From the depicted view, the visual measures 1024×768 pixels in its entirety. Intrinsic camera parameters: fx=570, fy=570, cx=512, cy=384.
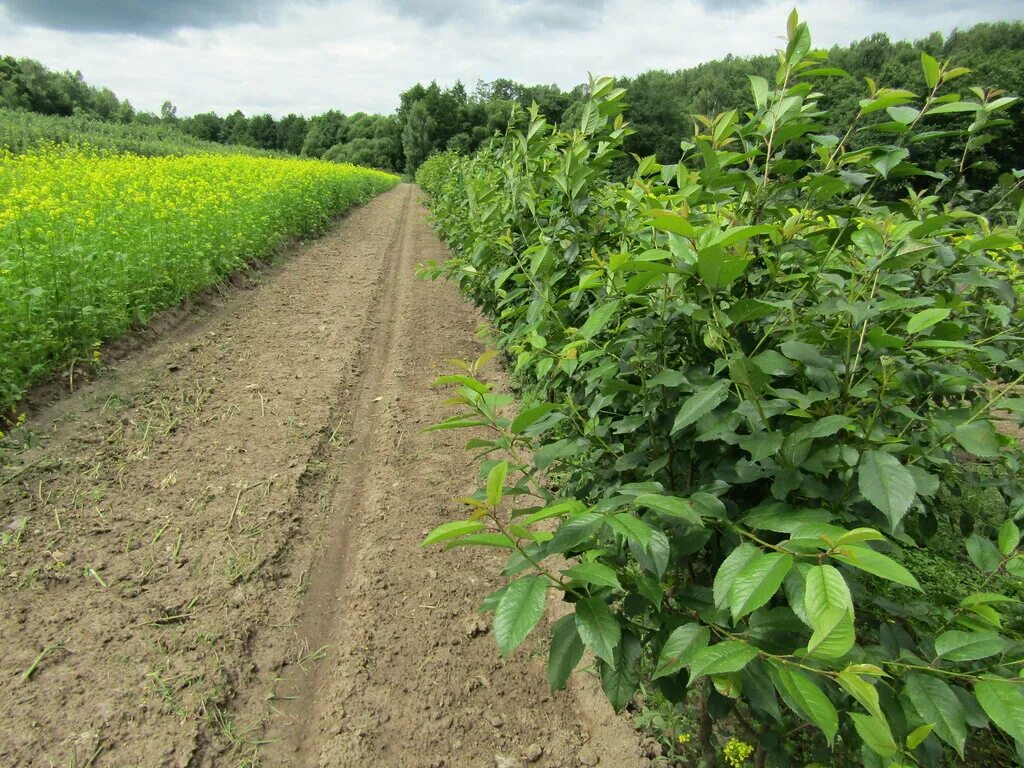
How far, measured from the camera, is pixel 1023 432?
221 inches

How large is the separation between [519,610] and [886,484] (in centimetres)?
66

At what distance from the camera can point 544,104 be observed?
8586mm

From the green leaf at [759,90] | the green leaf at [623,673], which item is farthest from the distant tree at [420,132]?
A: the green leaf at [623,673]

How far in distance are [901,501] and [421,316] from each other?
6357 mm

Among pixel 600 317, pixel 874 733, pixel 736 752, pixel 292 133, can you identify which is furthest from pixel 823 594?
pixel 292 133

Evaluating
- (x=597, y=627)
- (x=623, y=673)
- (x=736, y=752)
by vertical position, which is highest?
(x=597, y=627)

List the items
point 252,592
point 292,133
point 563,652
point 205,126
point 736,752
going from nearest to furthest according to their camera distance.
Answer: point 563,652 → point 736,752 → point 252,592 → point 205,126 → point 292,133

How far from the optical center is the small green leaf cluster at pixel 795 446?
36.8 inches

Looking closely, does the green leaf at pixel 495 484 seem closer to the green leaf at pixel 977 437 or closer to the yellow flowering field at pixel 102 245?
the green leaf at pixel 977 437

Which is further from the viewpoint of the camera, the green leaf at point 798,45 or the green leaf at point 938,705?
the green leaf at point 798,45

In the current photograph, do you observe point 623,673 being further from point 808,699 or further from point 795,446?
point 795,446

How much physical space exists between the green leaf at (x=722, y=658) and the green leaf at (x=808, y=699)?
0.19 feet

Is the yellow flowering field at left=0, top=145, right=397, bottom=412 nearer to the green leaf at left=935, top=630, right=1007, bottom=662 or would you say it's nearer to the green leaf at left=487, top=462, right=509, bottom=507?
the green leaf at left=487, top=462, right=509, bottom=507

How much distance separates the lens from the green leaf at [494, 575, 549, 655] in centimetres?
89
